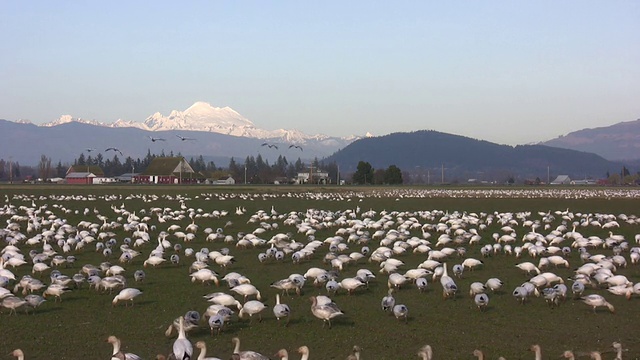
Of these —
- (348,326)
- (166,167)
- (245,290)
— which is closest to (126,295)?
(245,290)

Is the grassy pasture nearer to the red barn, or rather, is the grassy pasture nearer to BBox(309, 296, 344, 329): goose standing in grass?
BBox(309, 296, 344, 329): goose standing in grass

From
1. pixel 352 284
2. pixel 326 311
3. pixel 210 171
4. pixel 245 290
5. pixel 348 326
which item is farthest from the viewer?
pixel 210 171

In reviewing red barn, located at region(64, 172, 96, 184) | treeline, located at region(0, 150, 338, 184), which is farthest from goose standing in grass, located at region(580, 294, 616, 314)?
treeline, located at region(0, 150, 338, 184)

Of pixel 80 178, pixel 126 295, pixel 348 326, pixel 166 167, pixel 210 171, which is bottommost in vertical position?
pixel 348 326

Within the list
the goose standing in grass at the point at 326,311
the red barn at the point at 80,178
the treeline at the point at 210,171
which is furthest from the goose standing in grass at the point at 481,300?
the treeline at the point at 210,171

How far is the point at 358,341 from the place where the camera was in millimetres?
11312

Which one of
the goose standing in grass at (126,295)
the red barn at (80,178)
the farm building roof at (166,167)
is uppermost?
the farm building roof at (166,167)

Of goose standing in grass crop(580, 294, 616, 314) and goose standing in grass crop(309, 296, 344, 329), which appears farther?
goose standing in grass crop(580, 294, 616, 314)

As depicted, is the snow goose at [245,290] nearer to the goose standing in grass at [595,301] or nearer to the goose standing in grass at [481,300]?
the goose standing in grass at [481,300]

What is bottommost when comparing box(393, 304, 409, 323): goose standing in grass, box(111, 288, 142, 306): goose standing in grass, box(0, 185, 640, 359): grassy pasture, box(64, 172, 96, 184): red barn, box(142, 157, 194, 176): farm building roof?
box(0, 185, 640, 359): grassy pasture

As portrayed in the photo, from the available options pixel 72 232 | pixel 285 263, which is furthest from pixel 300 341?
pixel 72 232

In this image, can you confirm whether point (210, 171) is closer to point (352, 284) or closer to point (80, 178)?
point (80, 178)

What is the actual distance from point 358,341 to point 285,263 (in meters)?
8.91

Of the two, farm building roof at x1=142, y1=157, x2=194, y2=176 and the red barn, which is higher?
farm building roof at x1=142, y1=157, x2=194, y2=176
